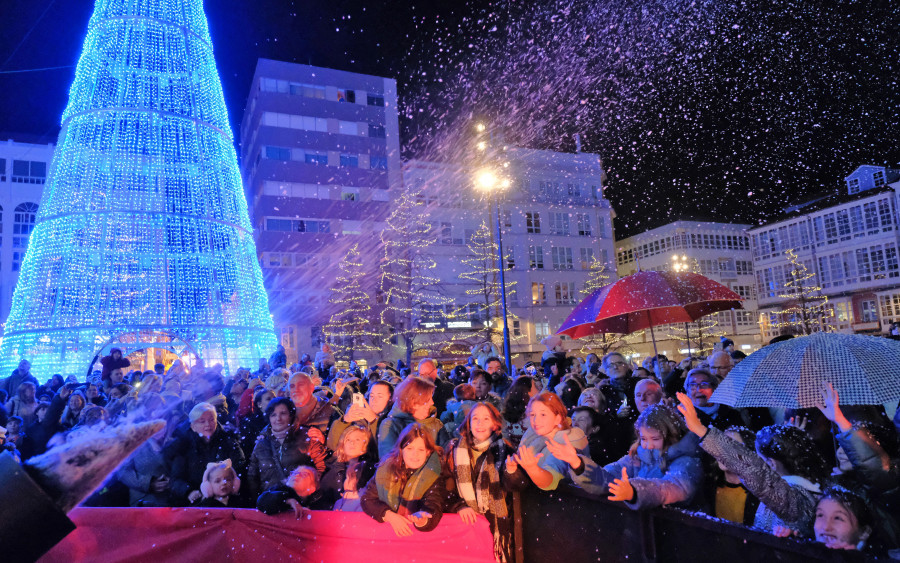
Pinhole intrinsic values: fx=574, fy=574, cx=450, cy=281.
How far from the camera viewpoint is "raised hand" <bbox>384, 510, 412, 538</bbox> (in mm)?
3518

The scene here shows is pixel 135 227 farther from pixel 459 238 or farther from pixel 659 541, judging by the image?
pixel 459 238

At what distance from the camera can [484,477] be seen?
3.77 metres

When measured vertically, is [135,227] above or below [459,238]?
below

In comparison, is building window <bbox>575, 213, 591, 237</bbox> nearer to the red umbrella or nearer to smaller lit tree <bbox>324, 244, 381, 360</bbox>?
smaller lit tree <bbox>324, 244, 381, 360</bbox>

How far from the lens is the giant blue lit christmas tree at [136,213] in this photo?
55.1 feet

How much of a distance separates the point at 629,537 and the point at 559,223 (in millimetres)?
43987

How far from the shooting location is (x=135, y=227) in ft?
56.8

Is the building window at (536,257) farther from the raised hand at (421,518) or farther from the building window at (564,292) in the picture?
the raised hand at (421,518)

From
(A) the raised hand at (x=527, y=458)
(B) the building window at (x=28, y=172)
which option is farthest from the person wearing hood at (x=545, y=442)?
(B) the building window at (x=28, y=172)

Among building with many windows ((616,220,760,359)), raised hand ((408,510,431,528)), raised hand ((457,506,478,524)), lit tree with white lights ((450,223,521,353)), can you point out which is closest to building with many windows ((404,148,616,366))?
lit tree with white lights ((450,223,521,353))

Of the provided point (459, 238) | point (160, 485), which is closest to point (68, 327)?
point (160, 485)

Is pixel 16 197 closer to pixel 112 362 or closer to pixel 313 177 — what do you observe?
pixel 313 177

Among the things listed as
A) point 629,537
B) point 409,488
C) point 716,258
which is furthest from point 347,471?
point 716,258

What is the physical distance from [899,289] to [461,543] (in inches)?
1882
